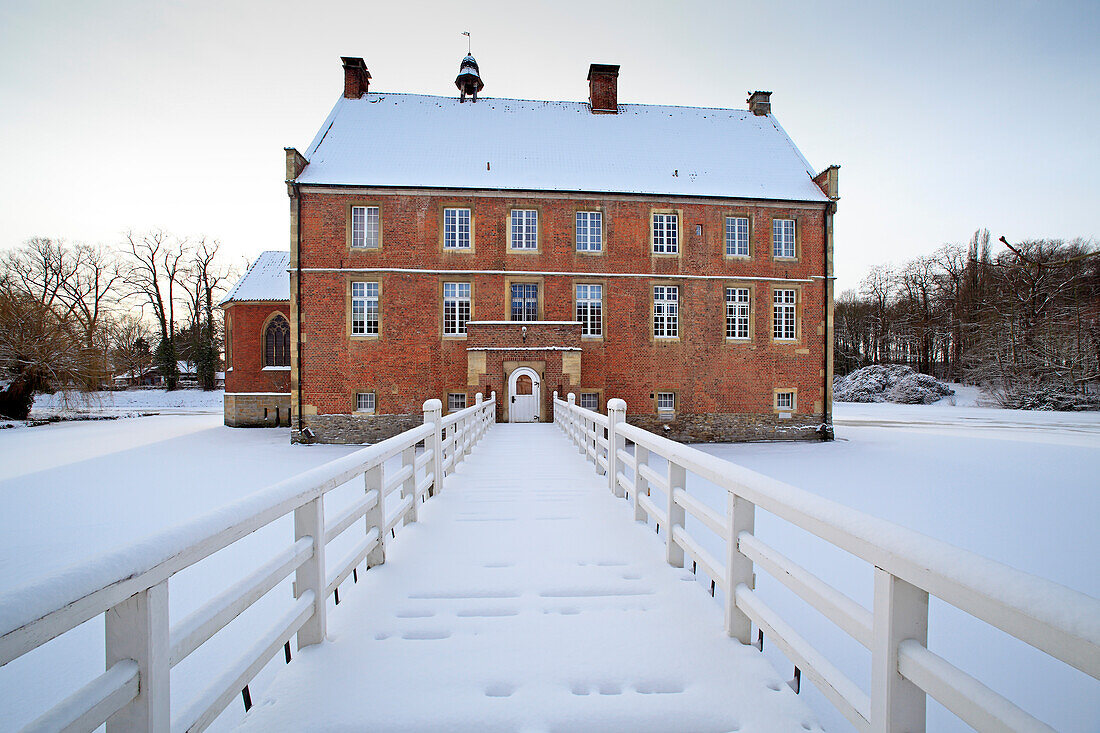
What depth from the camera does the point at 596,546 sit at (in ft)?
14.8

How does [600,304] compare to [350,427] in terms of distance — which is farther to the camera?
[600,304]

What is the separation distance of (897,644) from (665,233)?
20.7 metres

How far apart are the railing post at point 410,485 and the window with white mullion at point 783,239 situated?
67.3ft

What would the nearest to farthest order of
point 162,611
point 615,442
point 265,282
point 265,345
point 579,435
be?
point 162,611 < point 615,442 < point 579,435 < point 265,345 < point 265,282

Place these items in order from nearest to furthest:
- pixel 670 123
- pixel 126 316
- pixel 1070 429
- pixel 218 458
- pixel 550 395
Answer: pixel 218 458 < pixel 550 395 < pixel 1070 429 < pixel 670 123 < pixel 126 316

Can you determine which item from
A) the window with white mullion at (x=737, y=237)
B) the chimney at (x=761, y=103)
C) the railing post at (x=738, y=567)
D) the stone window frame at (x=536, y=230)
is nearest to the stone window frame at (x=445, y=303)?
the stone window frame at (x=536, y=230)

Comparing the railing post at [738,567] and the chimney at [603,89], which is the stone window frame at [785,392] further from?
the railing post at [738,567]

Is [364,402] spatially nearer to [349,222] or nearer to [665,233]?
[349,222]

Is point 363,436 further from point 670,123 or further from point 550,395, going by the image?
point 670,123

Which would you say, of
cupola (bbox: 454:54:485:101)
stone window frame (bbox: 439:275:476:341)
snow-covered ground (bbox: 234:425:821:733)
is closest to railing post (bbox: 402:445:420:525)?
snow-covered ground (bbox: 234:425:821:733)

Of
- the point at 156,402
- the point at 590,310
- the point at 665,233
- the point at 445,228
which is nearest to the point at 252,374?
the point at 445,228

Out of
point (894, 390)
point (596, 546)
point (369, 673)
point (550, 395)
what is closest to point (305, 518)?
point (369, 673)

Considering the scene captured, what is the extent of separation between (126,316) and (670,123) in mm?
50845

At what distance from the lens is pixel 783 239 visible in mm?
21422
